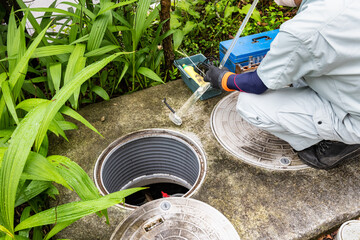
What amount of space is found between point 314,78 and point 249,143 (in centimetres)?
69

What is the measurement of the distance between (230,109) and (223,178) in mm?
715

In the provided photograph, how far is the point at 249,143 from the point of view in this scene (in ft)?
7.16

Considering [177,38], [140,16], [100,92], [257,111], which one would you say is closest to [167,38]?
[177,38]

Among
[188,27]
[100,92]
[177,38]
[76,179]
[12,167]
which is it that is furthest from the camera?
[188,27]

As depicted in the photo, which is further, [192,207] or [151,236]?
[192,207]

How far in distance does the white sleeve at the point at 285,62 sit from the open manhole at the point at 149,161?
0.75m

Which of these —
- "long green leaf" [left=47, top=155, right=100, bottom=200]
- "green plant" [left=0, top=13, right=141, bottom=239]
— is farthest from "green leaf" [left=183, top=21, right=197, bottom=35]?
"long green leaf" [left=47, top=155, right=100, bottom=200]

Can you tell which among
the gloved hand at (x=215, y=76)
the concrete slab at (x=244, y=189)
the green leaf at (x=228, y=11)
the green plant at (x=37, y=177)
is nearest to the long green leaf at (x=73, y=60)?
the green plant at (x=37, y=177)

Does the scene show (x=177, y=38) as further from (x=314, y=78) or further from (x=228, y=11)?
(x=314, y=78)

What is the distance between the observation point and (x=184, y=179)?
2438 millimetres

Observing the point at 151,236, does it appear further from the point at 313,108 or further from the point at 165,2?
the point at 165,2

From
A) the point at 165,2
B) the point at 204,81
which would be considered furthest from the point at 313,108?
the point at 165,2

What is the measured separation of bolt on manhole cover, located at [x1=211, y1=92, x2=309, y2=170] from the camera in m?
2.03

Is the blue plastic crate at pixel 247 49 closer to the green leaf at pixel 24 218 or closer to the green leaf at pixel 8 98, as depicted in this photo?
the green leaf at pixel 8 98
